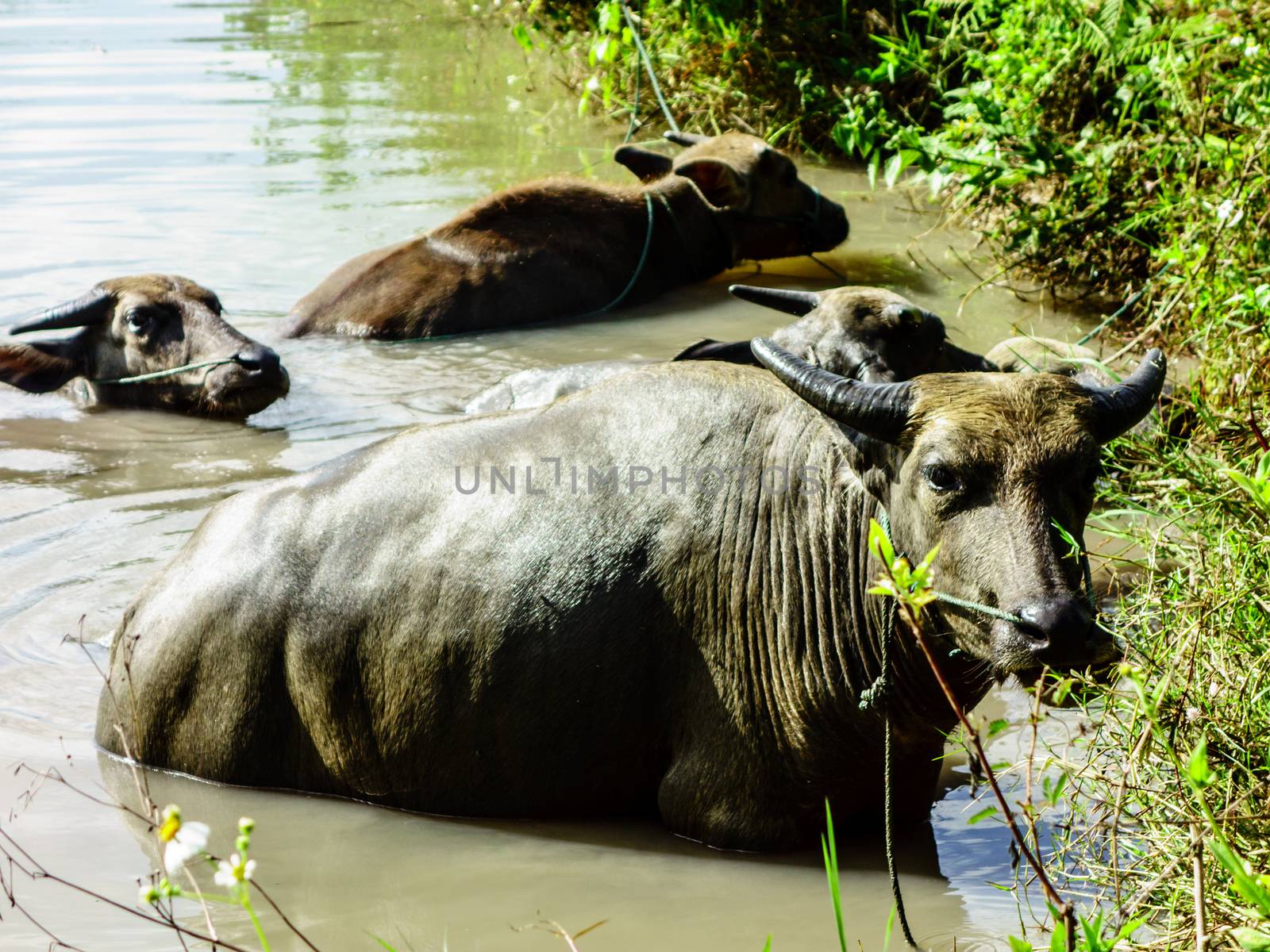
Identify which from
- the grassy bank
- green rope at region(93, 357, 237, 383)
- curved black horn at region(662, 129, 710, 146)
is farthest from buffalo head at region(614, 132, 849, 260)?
green rope at region(93, 357, 237, 383)

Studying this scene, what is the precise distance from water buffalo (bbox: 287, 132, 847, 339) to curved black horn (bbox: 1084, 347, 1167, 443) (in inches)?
234

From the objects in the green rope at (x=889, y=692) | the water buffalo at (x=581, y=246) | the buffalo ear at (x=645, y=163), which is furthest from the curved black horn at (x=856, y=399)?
the buffalo ear at (x=645, y=163)

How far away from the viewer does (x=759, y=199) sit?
10.4 meters

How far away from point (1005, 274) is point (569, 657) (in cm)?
608

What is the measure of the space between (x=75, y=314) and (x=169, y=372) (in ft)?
2.18

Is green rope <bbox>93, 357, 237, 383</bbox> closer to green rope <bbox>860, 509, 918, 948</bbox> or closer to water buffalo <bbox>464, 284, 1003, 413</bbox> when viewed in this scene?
water buffalo <bbox>464, 284, 1003, 413</bbox>

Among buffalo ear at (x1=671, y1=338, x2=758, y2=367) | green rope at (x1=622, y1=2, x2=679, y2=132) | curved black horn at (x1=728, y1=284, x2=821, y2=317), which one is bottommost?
buffalo ear at (x1=671, y1=338, x2=758, y2=367)

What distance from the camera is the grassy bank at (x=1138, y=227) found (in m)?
3.33

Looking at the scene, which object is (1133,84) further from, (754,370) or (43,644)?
(43,644)

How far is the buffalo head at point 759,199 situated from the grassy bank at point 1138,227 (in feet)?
1.98

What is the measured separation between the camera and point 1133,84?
846 cm

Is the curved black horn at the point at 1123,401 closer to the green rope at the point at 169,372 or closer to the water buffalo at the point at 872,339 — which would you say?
the water buffalo at the point at 872,339

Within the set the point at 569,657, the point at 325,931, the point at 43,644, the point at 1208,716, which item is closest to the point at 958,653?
the point at 1208,716

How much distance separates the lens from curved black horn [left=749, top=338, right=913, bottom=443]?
381 centimetres
